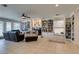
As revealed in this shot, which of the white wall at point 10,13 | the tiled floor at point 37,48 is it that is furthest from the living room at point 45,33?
the white wall at point 10,13

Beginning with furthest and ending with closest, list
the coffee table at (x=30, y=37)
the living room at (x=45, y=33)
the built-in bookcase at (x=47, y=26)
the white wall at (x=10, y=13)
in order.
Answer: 1. the built-in bookcase at (x=47, y=26)
2. the coffee table at (x=30, y=37)
3. the living room at (x=45, y=33)
4. the white wall at (x=10, y=13)

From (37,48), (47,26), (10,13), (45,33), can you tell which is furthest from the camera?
(47,26)

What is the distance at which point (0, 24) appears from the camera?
4660 millimetres

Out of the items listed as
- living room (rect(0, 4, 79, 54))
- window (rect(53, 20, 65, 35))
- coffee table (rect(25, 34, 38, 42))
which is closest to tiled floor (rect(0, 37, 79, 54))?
living room (rect(0, 4, 79, 54))

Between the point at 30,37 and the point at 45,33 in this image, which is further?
the point at 45,33

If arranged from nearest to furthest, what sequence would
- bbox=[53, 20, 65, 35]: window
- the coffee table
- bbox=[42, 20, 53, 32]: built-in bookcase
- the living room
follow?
the living room → the coffee table → bbox=[53, 20, 65, 35]: window → bbox=[42, 20, 53, 32]: built-in bookcase

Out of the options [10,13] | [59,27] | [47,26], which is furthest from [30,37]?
[10,13]

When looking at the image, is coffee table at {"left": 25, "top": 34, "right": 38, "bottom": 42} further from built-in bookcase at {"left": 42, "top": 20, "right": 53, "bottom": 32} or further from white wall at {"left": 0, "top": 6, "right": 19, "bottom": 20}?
white wall at {"left": 0, "top": 6, "right": 19, "bottom": 20}

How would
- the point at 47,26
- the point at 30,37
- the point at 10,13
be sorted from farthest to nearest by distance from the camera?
the point at 47,26 → the point at 30,37 → the point at 10,13

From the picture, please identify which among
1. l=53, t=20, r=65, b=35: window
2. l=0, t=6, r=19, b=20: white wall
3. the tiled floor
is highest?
l=0, t=6, r=19, b=20: white wall

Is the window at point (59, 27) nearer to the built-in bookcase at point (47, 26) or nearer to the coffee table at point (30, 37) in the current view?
the built-in bookcase at point (47, 26)

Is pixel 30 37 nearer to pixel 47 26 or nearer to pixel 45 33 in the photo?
pixel 45 33
